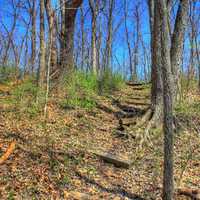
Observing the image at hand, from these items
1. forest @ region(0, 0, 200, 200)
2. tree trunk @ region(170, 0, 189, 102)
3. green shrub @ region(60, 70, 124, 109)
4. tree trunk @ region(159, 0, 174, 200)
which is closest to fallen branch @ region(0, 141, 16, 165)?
forest @ region(0, 0, 200, 200)

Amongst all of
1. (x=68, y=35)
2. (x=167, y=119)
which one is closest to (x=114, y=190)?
(x=167, y=119)

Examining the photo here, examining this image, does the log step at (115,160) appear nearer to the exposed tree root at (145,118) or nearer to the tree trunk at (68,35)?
the exposed tree root at (145,118)

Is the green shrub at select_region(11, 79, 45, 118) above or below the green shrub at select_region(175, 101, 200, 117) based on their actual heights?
above

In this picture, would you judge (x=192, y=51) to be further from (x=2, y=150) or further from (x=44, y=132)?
(x=2, y=150)

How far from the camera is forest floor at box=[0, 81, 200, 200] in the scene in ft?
14.6

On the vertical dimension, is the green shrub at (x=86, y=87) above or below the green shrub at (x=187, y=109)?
above

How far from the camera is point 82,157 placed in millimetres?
5414

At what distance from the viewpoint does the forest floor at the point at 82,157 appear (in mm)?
4453

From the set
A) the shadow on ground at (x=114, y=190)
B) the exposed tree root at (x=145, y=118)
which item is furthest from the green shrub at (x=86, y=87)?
the shadow on ground at (x=114, y=190)

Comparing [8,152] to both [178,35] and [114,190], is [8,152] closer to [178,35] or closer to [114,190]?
[114,190]

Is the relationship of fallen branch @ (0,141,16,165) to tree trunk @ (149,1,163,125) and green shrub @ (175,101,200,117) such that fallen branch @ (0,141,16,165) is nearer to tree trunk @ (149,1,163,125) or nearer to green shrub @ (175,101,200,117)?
tree trunk @ (149,1,163,125)

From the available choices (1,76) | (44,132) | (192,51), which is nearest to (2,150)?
(44,132)

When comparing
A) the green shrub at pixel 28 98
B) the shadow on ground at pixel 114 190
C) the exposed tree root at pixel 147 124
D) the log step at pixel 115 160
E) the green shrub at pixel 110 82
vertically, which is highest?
the green shrub at pixel 110 82

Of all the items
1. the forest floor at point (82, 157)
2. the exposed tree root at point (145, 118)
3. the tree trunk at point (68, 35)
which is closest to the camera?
the forest floor at point (82, 157)
